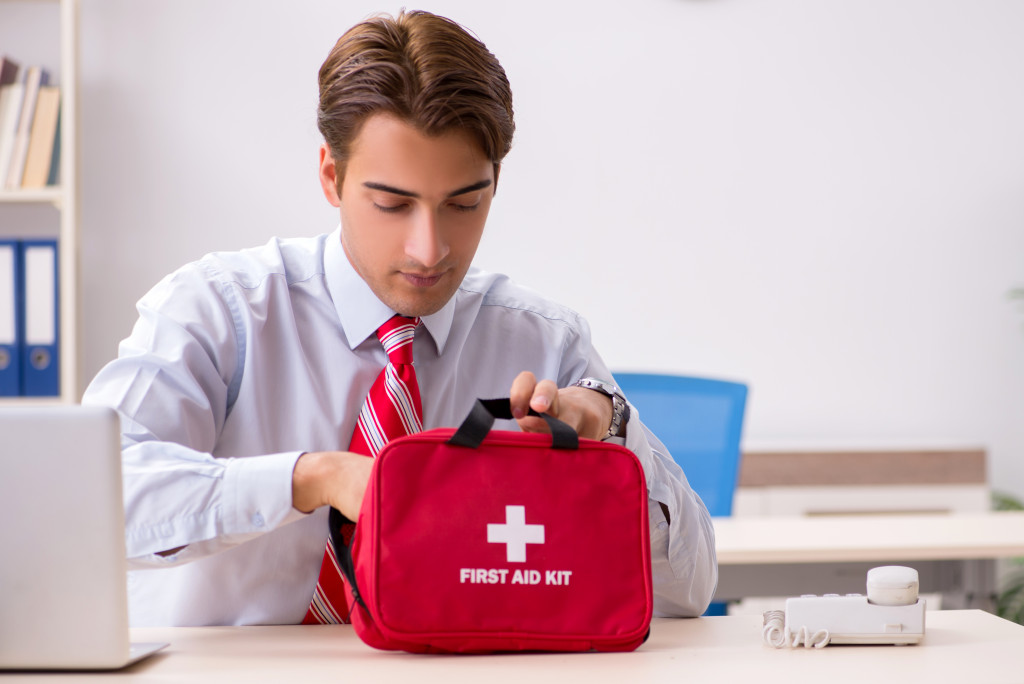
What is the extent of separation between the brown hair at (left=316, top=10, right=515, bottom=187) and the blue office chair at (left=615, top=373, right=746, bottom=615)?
0.94m

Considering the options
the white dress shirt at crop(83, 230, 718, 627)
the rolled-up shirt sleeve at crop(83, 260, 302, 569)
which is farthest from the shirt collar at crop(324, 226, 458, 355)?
the rolled-up shirt sleeve at crop(83, 260, 302, 569)

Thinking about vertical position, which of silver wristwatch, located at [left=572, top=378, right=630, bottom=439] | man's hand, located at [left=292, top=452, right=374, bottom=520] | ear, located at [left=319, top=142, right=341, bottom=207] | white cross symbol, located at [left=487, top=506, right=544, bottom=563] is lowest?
white cross symbol, located at [left=487, top=506, right=544, bottom=563]

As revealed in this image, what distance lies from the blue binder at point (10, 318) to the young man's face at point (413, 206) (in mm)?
Answer: 1703

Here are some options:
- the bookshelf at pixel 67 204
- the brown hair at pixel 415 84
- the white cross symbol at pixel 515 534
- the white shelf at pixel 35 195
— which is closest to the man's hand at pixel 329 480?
the white cross symbol at pixel 515 534

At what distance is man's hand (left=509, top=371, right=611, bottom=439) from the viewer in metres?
0.99

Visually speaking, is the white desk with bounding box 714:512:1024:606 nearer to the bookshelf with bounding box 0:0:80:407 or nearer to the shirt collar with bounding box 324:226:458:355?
the shirt collar with bounding box 324:226:458:355

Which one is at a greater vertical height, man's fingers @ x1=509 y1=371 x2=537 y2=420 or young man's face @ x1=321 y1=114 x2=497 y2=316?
young man's face @ x1=321 y1=114 x2=497 y2=316

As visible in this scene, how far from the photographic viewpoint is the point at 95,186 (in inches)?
113

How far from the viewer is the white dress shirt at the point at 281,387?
117 centimetres

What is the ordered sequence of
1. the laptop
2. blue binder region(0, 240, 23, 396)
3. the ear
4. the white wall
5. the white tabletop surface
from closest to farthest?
1. the laptop
2. the ear
3. the white tabletop surface
4. blue binder region(0, 240, 23, 396)
5. the white wall

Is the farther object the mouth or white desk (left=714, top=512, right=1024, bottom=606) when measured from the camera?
white desk (left=714, top=512, right=1024, bottom=606)

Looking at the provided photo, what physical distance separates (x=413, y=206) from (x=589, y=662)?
56cm

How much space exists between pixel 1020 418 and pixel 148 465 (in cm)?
299

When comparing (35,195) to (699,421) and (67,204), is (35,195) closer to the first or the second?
(67,204)
